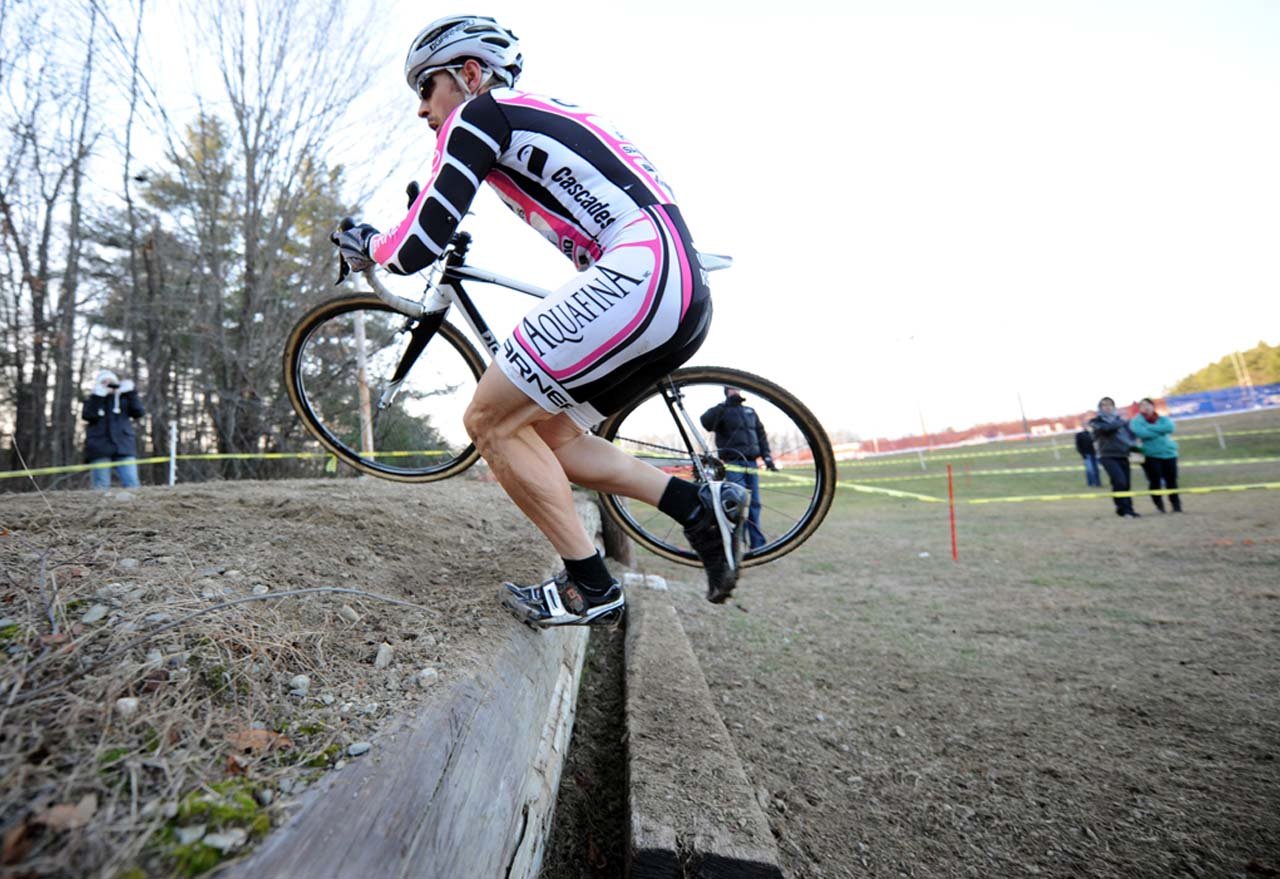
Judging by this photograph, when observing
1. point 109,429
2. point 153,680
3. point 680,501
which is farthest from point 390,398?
point 109,429

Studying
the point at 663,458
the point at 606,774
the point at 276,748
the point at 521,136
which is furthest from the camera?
the point at 663,458

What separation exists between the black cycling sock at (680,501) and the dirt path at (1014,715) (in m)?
1.07

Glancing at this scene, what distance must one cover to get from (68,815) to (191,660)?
542mm

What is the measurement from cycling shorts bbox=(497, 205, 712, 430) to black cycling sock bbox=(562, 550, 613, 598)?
2.00ft

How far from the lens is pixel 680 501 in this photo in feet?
7.83

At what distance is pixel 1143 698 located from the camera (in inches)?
115

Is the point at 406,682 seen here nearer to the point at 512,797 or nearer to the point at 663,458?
the point at 512,797

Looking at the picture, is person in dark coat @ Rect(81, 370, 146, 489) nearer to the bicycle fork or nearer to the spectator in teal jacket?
the bicycle fork

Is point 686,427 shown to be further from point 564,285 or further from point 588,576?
point 564,285

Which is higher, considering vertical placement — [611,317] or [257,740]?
[611,317]

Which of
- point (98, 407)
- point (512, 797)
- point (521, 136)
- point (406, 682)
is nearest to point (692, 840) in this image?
point (512, 797)

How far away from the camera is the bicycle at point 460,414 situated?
2.74 meters

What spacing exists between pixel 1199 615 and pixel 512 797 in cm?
487

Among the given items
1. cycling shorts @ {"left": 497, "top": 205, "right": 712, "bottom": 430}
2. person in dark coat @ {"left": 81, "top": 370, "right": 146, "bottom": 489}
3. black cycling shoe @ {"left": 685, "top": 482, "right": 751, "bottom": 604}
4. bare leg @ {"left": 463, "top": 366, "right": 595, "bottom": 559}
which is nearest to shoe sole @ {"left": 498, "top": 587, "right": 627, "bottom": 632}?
bare leg @ {"left": 463, "top": 366, "right": 595, "bottom": 559}
